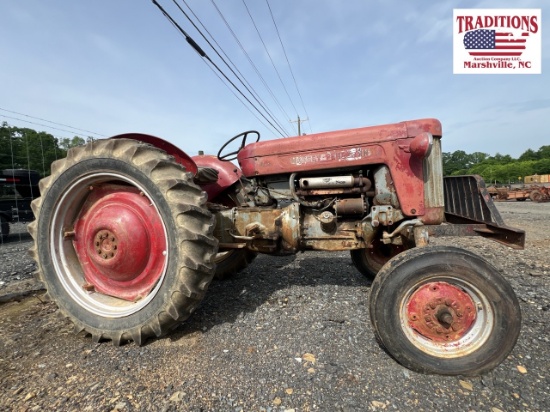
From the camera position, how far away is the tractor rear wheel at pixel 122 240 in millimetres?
2059

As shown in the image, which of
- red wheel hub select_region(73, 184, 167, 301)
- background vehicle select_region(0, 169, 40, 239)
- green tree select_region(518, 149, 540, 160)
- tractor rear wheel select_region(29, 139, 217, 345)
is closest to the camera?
tractor rear wheel select_region(29, 139, 217, 345)

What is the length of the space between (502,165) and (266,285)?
8182 centimetres

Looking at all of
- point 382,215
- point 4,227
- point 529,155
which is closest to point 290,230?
point 382,215

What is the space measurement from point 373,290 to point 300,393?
0.70m

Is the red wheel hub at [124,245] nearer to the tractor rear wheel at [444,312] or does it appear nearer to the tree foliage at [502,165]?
the tractor rear wheel at [444,312]

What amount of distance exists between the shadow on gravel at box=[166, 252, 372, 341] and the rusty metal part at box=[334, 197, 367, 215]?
0.92 metres

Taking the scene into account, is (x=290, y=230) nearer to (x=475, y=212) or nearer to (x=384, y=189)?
(x=384, y=189)

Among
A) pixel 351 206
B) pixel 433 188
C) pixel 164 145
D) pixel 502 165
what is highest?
pixel 502 165

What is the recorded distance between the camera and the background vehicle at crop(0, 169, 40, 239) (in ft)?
22.8

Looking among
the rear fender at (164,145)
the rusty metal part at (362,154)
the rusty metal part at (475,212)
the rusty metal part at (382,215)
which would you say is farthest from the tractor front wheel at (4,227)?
the rusty metal part at (475,212)

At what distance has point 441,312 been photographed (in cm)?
178

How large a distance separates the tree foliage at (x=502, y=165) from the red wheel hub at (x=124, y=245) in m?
34.9

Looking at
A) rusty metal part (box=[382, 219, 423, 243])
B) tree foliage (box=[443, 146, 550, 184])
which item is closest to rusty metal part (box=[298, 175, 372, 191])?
rusty metal part (box=[382, 219, 423, 243])

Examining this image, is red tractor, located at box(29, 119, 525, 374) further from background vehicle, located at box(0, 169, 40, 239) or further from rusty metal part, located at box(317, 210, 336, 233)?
background vehicle, located at box(0, 169, 40, 239)
